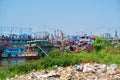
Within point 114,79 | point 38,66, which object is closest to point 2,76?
point 38,66

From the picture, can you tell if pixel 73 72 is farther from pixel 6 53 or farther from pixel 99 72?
pixel 6 53

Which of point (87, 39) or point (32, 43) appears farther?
point (87, 39)

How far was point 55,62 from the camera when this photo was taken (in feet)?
31.8

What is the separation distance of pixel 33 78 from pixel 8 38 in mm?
28740

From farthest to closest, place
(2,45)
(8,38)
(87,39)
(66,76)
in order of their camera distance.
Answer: (87,39)
(8,38)
(2,45)
(66,76)

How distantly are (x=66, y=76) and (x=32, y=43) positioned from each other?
24.3m

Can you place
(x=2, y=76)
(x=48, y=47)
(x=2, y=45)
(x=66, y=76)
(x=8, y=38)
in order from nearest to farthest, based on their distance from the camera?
(x=66, y=76) → (x=2, y=76) → (x=48, y=47) → (x=2, y=45) → (x=8, y=38)

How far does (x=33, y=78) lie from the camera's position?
711cm

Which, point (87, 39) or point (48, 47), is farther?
point (87, 39)

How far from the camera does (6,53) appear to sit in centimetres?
3291

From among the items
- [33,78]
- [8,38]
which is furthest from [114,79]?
[8,38]

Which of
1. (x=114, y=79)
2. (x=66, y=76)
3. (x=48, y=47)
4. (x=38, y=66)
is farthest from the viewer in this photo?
(x=48, y=47)

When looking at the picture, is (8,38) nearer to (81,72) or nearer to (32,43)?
(32,43)

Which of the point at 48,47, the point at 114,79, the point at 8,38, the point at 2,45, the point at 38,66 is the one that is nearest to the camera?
the point at 114,79
